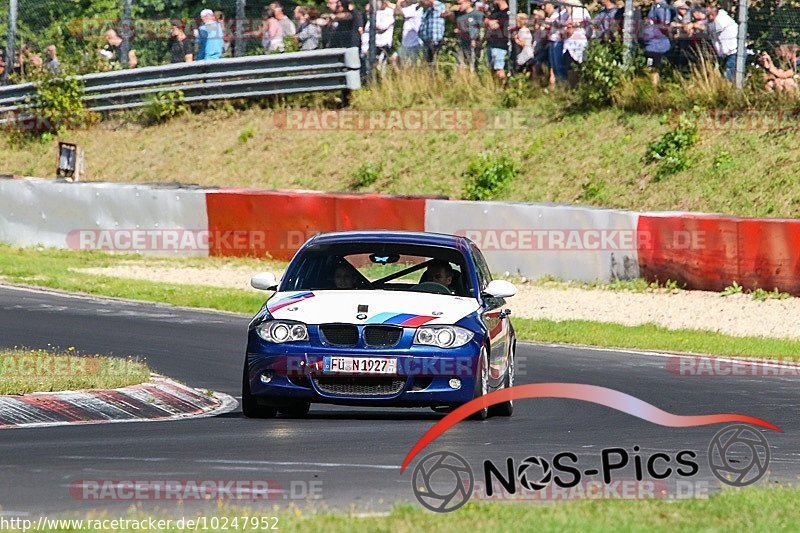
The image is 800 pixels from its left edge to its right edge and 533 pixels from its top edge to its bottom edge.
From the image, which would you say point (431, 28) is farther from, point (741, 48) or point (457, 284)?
point (457, 284)

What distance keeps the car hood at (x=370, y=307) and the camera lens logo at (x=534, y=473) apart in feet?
6.25

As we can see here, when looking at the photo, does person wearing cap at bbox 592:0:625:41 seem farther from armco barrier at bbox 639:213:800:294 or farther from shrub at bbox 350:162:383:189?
armco barrier at bbox 639:213:800:294

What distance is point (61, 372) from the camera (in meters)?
11.8

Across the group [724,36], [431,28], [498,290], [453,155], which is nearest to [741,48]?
[724,36]

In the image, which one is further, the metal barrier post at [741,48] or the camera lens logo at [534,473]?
the metal barrier post at [741,48]

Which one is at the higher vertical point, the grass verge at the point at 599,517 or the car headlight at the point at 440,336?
the car headlight at the point at 440,336

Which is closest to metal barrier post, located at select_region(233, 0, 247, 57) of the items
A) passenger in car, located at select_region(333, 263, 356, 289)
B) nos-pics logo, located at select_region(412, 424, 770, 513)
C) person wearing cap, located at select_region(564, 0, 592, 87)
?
person wearing cap, located at select_region(564, 0, 592, 87)

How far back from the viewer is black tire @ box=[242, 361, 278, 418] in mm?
10398

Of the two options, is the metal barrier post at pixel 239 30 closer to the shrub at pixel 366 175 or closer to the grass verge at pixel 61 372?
the shrub at pixel 366 175

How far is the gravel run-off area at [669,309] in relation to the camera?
718 inches

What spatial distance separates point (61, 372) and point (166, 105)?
2039cm

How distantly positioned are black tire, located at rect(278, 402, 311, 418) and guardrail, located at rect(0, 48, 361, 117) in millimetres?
18934

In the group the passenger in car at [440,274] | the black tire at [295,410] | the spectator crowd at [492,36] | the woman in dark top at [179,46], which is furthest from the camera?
the woman in dark top at [179,46]

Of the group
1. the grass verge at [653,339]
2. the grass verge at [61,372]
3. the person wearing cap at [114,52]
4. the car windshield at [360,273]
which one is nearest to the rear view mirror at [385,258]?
the car windshield at [360,273]
